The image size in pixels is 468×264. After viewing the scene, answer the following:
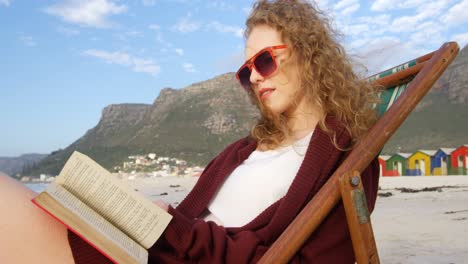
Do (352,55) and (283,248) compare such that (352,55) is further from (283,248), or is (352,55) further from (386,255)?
(386,255)

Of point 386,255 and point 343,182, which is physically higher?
point 343,182

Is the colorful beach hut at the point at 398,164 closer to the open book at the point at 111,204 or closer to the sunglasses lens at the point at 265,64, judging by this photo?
the sunglasses lens at the point at 265,64

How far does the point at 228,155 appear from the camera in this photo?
211 cm

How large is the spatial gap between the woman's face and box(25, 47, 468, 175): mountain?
56175 millimetres

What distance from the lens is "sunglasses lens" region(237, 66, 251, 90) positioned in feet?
7.09

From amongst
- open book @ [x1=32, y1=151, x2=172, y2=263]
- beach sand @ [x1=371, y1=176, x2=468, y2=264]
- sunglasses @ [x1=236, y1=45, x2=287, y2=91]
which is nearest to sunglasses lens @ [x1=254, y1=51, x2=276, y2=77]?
sunglasses @ [x1=236, y1=45, x2=287, y2=91]

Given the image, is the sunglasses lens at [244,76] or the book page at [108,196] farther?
the sunglasses lens at [244,76]

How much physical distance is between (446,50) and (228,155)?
3.13 ft

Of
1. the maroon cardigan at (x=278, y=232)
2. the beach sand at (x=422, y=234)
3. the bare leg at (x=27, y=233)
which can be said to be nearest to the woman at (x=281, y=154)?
the maroon cardigan at (x=278, y=232)

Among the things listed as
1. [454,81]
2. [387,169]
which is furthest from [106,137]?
[387,169]

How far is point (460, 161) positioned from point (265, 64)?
28922 mm

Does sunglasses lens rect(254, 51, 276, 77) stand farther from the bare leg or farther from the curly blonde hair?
the bare leg

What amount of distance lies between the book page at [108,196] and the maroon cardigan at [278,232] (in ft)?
0.34

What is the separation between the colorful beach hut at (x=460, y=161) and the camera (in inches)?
1086
